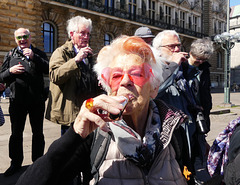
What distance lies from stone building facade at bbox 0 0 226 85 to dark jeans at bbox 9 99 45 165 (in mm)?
11937

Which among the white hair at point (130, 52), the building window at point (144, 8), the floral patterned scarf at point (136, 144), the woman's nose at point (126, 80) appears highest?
the building window at point (144, 8)

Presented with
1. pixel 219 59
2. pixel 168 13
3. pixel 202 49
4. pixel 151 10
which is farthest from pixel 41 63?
pixel 219 59

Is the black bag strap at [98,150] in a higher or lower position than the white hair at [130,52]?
lower

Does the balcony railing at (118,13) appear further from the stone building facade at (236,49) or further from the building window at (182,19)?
the stone building facade at (236,49)

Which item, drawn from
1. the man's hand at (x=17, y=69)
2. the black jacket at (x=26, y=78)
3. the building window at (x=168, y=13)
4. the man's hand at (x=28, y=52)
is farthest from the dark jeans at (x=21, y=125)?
the building window at (x=168, y=13)

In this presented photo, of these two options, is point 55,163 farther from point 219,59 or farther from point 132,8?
point 219,59

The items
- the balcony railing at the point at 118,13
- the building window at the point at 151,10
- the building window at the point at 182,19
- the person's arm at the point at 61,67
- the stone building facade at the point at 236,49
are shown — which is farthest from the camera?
the stone building facade at the point at 236,49

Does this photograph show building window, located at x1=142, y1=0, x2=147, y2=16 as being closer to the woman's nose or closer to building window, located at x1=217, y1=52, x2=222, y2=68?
building window, located at x1=217, y1=52, x2=222, y2=68

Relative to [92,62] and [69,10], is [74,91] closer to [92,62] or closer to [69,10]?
[92,62]

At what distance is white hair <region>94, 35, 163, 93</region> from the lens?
1484mm

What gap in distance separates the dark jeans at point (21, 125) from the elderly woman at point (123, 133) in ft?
6.61

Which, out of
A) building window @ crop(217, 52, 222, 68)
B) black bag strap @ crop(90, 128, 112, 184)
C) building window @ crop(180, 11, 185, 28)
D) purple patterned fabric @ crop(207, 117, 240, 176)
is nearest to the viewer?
black bag strap @ crop(90, 128, 112, 184)

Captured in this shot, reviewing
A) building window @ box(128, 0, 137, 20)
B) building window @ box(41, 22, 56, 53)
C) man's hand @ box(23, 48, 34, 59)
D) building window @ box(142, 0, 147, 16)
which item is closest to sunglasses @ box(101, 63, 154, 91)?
man's hand @ box(23, 48, 34, 59)

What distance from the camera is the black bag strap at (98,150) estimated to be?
1302 mm
